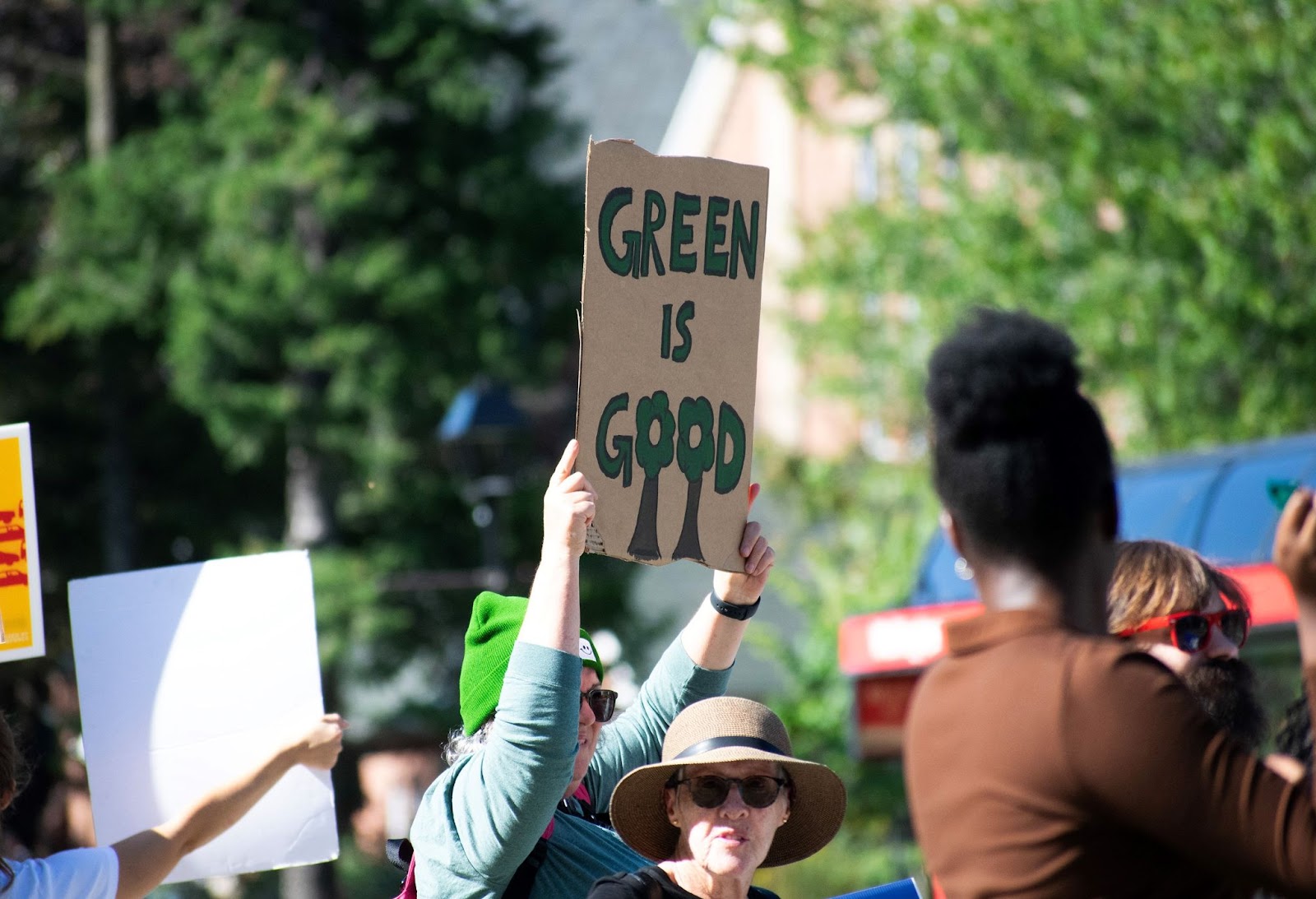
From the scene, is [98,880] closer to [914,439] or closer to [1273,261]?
[1273,261]

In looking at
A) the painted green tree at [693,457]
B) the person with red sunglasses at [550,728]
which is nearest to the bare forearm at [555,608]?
the person with red sunglasses at [550,728]

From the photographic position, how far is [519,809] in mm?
2533

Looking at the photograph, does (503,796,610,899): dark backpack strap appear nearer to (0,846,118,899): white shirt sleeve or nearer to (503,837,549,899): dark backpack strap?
(503,837,549,899): dark backpack strap

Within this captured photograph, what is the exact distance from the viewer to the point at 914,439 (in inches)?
656

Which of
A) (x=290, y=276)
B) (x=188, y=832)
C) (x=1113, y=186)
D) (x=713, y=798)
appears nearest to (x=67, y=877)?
(x=188, y=832)

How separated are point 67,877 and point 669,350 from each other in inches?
51.8

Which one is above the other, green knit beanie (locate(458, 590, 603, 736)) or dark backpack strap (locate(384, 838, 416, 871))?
green knit beanie (locate(458, 590, 603, 736))

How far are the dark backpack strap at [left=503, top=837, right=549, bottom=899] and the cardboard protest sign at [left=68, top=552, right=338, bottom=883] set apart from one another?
622 millimetres

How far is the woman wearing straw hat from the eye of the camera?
2785mm

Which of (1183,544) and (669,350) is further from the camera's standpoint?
(1183,544)

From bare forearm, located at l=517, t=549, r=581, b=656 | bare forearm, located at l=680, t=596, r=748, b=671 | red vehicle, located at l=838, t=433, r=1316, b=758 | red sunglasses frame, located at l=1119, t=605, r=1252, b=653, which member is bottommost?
red vehicle, located at l=838, t=433, r=1316, b=758

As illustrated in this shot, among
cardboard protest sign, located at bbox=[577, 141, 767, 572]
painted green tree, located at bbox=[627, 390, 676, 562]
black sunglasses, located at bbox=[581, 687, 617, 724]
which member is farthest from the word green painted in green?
black sunglasses, located at bbox=[581, 687, 617, 724]

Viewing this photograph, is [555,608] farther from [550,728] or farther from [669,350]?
[669,350]

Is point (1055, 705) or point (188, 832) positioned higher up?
point (1055, 705)
